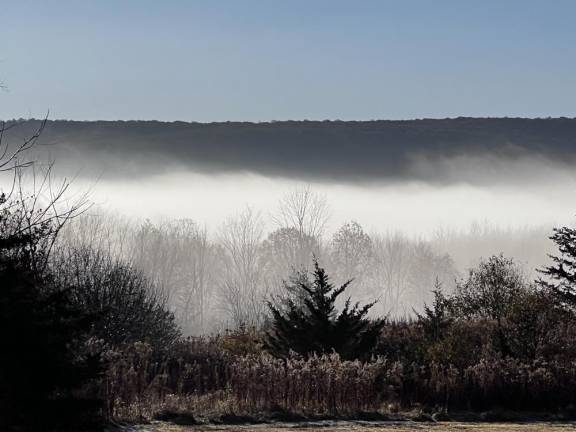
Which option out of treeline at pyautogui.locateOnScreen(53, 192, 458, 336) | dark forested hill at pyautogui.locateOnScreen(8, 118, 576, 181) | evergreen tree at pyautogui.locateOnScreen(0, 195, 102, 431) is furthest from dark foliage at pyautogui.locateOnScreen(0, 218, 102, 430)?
dark forested hill at pyautogui.locateOnScreen(8, 118, 576, 181)

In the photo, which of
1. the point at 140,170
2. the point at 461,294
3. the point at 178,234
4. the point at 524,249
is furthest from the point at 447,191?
the point at 461,294

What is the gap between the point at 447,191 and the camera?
187 metres

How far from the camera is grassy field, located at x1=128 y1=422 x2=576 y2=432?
15.7m

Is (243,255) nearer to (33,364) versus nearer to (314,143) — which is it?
(314,143)

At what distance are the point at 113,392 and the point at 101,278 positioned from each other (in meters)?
13.4

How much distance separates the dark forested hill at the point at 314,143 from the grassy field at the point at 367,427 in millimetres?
146390

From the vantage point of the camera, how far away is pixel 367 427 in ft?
53.5

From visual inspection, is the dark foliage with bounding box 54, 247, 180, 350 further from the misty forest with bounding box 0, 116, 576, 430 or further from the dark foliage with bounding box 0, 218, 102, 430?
the dark foliage with bounding box 0, 218, 102, 430

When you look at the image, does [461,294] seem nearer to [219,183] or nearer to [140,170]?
[140,170]

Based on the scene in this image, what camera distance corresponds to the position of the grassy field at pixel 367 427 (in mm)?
15742

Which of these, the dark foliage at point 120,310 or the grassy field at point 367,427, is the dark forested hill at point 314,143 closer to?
the dark foliage at point 120,310

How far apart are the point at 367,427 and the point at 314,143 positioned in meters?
156

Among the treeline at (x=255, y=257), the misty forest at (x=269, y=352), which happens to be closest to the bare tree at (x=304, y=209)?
the treeline at (x=255, y=257)

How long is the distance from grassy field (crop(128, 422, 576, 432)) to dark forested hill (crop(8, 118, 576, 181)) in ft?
480
